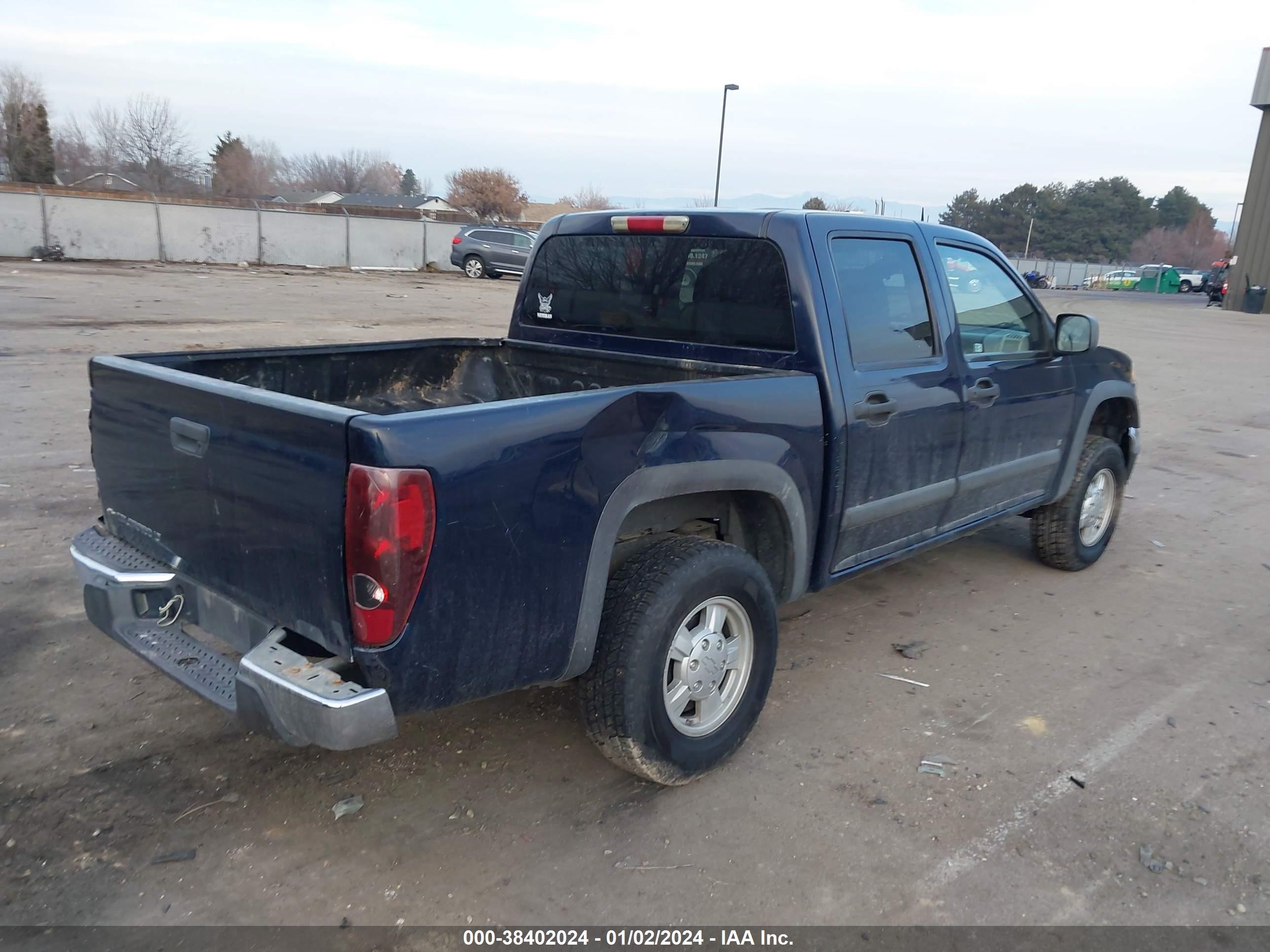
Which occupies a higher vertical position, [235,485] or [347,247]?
[347,247]

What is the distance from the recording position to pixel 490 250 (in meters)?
30.2

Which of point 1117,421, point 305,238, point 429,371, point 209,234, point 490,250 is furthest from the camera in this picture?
point 305,238

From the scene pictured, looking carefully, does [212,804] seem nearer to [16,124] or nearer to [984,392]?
[984,392]

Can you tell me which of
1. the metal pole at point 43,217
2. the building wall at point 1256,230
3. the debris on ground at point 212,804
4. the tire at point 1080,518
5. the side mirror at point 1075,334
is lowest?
the debris on ground at point 212,804

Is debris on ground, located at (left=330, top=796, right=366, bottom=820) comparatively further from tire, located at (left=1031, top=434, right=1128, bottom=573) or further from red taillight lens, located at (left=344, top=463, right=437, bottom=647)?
tire, located at (left=1031, top=434, right=1128, bottom=573)

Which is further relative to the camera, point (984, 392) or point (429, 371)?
point (429, 371)

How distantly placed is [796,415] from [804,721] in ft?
4.02

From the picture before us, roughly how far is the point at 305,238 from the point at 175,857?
3032 cm

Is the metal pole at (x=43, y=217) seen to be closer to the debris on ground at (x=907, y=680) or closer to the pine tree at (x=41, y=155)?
the pine tree at (x=41, y=155)

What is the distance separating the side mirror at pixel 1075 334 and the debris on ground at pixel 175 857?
4.37m

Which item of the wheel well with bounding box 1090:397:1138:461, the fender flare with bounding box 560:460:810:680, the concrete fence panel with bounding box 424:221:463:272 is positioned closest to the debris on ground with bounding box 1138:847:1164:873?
the fender flare with bounding box 560:460:810:680

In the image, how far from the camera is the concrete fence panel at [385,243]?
31906 millimetres

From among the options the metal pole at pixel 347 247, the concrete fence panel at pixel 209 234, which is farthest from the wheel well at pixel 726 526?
the metal pole at pixel 347 247

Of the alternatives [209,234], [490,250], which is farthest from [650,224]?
[209,234]
